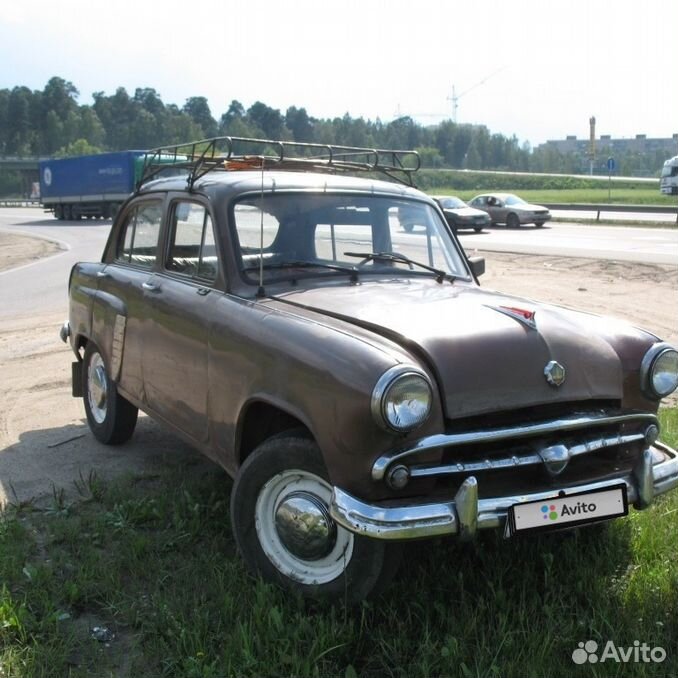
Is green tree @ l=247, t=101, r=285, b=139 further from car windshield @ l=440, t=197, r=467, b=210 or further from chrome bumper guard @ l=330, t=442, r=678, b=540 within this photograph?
chrome bumper guard @ l=330, t=442, r=678, b=540

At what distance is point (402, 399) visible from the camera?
306cm

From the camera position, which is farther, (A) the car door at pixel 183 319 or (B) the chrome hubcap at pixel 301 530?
(A) the car door at pixel 183 319

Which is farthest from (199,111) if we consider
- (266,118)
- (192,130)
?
(192,130)

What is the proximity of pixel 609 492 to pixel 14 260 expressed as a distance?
65.7ft

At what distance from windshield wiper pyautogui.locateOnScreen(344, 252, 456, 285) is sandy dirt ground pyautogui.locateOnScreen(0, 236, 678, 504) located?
182cm

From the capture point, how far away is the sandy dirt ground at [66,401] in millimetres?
5254

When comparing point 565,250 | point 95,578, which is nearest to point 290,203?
point 95,578

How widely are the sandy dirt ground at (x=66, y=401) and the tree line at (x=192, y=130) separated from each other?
304 feet

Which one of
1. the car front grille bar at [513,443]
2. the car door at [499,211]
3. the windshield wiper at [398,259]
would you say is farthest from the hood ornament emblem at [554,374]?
the car door at [499,211]

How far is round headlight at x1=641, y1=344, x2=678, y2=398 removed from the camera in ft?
12.3

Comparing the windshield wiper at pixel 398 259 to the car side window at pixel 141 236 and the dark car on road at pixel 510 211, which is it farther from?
the dark car on road at pixel 510 211

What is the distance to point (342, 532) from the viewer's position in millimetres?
3244

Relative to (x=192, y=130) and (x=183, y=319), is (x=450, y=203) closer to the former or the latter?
(x=183, y=319)

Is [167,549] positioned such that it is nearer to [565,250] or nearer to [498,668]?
[498,668]
